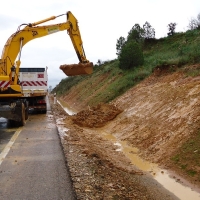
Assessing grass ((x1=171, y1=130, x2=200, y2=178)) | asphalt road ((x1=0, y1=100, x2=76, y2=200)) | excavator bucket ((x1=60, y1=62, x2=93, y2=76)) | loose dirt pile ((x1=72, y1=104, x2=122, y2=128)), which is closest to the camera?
asphalt road ((x1=0, y1=100, x2=76, y2=200))

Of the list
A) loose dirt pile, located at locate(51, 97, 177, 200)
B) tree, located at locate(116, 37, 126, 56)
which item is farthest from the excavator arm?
tree, located at locate(116, 37, 126, 56)

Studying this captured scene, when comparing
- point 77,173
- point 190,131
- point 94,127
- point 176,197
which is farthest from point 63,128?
point 176,197

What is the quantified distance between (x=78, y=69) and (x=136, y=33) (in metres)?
19.2

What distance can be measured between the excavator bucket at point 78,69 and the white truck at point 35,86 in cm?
146

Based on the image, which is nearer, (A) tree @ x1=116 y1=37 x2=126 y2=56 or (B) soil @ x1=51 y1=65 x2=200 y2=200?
(B) soil @ x1=51 y1=65 x2=200 y2=200

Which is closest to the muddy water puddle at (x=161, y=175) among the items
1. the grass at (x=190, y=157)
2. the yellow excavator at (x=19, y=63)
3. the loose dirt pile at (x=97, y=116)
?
the grass at (x=190, y=157)

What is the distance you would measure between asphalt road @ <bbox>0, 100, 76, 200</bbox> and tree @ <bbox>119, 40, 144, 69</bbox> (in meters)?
14.9

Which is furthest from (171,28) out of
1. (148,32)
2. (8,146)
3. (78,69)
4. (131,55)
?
(8,146)

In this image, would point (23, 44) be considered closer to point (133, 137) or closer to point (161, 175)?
point (133, 137)

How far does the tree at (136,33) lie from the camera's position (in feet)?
116

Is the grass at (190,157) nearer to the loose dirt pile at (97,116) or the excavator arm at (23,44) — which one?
the loose dirt pile at (97,116)

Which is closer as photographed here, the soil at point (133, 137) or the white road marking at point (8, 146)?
the soil at point (133, 137)

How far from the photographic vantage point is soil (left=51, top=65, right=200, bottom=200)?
645 cm

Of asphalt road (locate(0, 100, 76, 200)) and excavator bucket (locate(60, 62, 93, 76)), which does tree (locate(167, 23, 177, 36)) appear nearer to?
excavator bucket (locate(60, 62, 93, 76))
